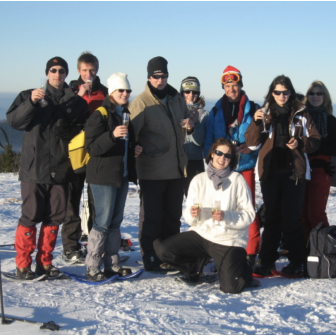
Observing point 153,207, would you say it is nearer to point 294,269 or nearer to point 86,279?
point 86,279

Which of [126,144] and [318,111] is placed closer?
[126,144]

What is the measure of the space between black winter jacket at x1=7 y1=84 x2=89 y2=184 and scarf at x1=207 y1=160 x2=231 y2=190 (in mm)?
1402

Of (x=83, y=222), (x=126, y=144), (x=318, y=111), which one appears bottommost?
(x=83, y=222)

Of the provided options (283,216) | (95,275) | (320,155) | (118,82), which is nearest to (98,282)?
(95,275)

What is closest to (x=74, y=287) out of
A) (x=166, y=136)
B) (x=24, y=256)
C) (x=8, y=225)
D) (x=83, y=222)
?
(x=24, y=256)

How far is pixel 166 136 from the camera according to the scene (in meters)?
5.09

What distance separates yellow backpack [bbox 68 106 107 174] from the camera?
181 inches

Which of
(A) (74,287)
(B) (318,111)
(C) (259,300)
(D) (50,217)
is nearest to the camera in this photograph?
(C) (259,300)

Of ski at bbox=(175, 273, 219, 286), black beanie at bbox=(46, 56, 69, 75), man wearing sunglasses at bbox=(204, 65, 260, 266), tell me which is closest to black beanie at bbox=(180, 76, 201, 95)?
man wearing sunglasses at bbox=(204, 65, 260, 266)

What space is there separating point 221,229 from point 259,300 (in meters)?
0.81

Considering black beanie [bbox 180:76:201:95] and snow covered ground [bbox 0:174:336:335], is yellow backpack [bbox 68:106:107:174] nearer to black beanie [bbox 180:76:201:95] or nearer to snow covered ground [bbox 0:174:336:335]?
snow covered ground [bbox 0:174:336:335]

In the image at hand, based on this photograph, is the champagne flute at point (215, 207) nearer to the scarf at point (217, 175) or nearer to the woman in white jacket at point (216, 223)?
the woman in white jacket at point (216, 223)

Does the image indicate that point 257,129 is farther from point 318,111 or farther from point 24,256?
point 24,256

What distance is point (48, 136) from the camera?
460cm
